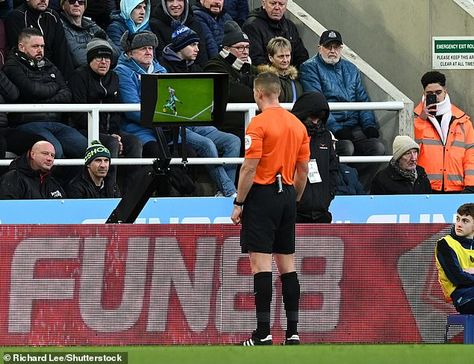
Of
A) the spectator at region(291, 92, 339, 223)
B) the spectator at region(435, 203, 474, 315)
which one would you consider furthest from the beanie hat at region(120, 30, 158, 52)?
the spectator at region(435, 203, 474, 315)

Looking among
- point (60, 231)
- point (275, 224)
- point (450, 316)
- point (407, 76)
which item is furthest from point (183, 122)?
point (407, 76)

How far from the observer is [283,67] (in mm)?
16625

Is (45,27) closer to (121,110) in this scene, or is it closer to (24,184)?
(121,110)

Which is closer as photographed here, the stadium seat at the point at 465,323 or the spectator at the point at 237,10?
the stadium seat at the point at 465,323

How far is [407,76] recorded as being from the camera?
1828 cm

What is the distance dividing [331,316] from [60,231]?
2.42 m

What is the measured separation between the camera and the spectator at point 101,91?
16016mm

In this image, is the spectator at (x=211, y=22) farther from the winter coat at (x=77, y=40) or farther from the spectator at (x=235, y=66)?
the winter coat at (x=77, y=40)

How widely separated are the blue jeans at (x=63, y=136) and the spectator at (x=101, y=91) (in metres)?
0.23

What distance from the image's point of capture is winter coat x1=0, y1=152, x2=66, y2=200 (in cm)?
1522

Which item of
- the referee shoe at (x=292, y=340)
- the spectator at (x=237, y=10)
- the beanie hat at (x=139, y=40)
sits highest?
the spectator at (x=237, y=10)

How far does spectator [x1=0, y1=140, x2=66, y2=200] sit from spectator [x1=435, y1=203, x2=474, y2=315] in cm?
371

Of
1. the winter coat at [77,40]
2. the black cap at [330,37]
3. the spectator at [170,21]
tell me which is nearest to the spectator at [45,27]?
the winter coat at [77,40]

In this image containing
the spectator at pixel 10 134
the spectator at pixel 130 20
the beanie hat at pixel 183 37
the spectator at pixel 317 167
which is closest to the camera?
the spectator at pixel 317 167
